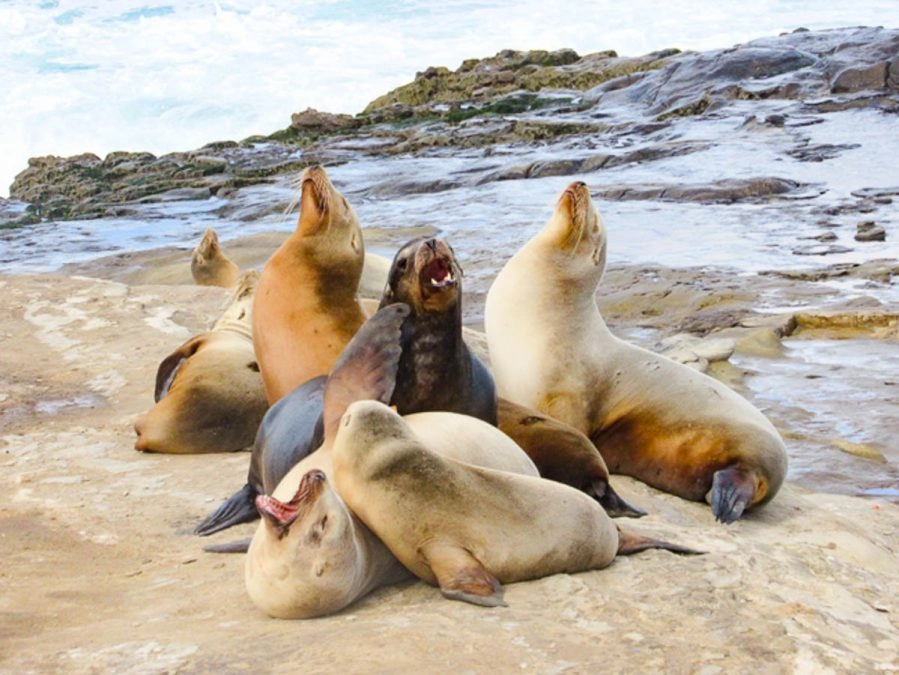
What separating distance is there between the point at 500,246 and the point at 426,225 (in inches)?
111

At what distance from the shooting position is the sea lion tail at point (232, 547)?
3.81 meters

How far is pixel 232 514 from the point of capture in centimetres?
428

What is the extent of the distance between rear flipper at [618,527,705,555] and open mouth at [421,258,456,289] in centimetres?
102

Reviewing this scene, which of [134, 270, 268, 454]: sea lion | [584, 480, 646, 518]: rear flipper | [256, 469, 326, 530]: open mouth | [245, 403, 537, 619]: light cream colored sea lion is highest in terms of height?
[256, 469, 326, 530]: open mouth

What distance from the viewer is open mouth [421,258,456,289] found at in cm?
413

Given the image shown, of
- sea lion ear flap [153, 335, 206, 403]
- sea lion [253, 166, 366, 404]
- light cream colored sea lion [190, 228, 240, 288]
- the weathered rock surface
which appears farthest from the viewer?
the weathered rock surface

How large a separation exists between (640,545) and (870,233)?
8.98 m

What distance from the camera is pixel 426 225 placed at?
54.2 ft

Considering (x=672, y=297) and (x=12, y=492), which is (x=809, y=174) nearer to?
(x=672, y=297)

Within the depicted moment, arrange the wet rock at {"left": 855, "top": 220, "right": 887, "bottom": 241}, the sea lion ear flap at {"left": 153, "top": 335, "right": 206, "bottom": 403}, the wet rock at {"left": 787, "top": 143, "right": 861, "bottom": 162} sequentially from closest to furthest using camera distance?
the sea lion ear flap at {"left": 153, "top": 335, "right": 206, "bottom": 403}
the wet rock at {"left": 855, "top": 220, "right": 887, "bottom": 241}
the wet rock at {"left": 787, "top": 143, "right": 861, "bottom": 162}

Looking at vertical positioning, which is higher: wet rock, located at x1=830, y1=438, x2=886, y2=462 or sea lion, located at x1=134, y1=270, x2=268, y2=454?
sea lion, located at x1=134, y1=270, x2=268, y2=454

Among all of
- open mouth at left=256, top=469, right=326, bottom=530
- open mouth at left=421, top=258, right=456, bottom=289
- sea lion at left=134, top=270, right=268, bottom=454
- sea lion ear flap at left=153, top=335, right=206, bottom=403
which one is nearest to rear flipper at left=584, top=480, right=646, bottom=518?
open mouth at left=421, top=258, right=456, bottom=289

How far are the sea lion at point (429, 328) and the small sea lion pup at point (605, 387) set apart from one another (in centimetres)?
128

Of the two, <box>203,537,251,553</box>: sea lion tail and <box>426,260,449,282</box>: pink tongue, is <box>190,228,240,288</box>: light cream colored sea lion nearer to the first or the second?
<box>426,260,449,282</box>: pink tongue
